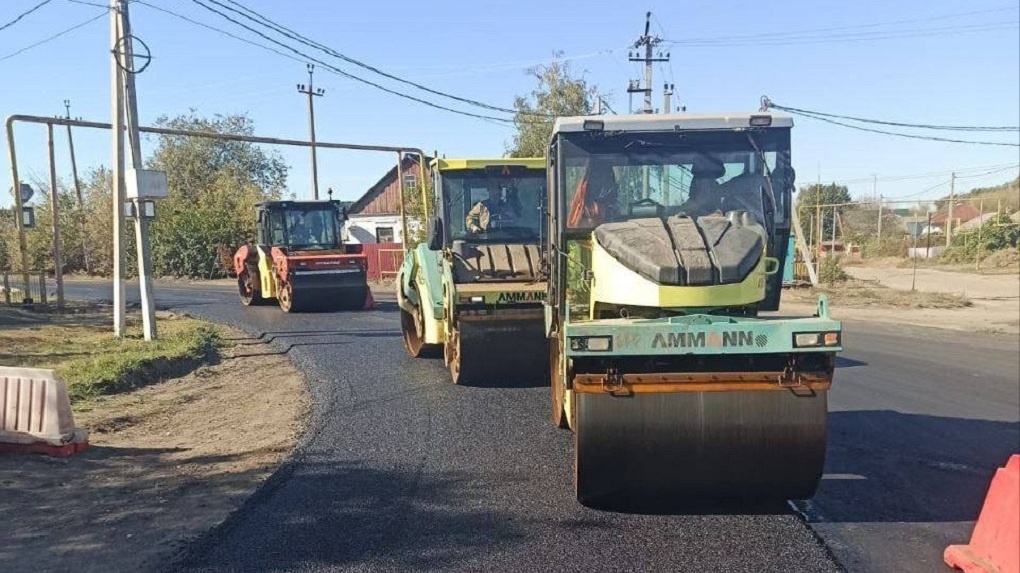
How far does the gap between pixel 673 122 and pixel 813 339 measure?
1942 millimetres

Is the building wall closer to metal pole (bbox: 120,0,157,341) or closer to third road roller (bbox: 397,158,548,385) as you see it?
metal pole (bbox: 120,0,157,341)

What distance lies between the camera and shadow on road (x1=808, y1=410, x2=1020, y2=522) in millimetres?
5328

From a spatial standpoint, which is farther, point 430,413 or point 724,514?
point 430,413

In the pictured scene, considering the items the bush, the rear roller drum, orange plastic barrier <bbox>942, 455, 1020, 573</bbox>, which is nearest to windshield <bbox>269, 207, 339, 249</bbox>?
the rear roller drum

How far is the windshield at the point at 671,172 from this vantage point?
5.82 metres

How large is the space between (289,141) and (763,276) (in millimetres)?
18826

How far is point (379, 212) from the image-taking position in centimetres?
5212

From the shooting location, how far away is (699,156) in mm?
5863

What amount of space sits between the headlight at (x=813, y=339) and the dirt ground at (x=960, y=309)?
12774 millimetres

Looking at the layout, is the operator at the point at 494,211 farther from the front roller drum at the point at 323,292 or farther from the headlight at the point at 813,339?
the front roller drum at the point at 323,292

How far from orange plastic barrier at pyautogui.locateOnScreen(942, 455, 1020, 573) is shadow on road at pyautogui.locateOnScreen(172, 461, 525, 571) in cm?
239

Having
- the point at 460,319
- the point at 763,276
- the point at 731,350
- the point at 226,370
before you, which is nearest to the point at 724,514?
the point at 731,350

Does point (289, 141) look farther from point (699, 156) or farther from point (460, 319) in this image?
point (699, 156)

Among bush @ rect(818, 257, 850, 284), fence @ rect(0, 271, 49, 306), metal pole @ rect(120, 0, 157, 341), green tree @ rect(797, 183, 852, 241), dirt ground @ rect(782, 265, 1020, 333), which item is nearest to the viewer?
metal pole @ rect(120, 0, 157, 341)
